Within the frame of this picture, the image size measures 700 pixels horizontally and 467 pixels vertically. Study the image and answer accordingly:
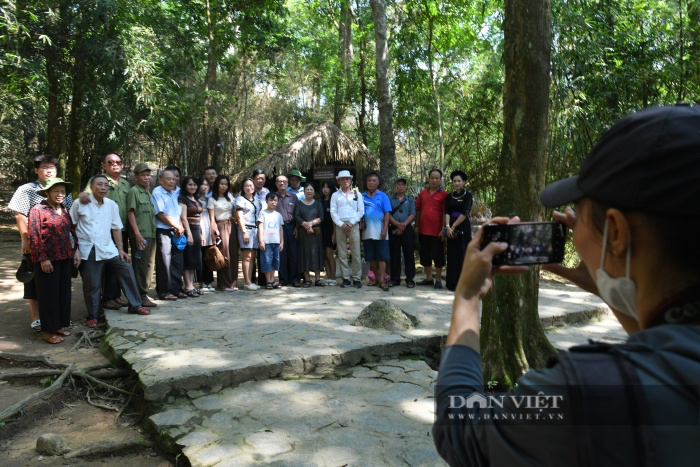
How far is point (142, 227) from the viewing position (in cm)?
669

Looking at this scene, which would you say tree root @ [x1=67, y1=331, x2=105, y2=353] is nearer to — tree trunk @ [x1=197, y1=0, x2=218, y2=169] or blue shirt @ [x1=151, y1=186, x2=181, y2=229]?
blue shirt @ [x1=151, y1=186, x2=181, y2=229]

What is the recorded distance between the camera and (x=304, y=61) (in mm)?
20891

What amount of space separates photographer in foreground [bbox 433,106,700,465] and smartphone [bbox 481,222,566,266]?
22 cm

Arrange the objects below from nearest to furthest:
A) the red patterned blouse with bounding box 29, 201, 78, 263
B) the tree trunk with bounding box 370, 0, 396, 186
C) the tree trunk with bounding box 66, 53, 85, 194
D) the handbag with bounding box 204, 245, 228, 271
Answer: the red patterned blouse with bounding box 29, 201, 78, 263, the handbag with bounding box 204, 245, 228, 271, the tree trunk with bounding box 370, 0, 396, 186, the tree trunk with bounding box 66, 53, 85, 194

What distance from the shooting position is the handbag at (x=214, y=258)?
7457 millimetres

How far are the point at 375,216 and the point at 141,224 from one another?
11.2 ft

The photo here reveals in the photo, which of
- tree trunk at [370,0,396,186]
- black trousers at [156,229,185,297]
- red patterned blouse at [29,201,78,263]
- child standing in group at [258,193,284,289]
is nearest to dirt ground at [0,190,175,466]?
red patterned blouse at [29,201,78,263]

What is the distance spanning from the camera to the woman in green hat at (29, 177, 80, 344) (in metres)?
5.29

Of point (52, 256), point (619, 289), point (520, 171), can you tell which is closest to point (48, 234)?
point (52, 256)

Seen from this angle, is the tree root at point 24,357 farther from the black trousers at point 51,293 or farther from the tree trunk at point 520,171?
the tree trunk at point 520,171

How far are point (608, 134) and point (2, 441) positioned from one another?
425 centimetres

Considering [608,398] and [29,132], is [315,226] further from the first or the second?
[29,132]

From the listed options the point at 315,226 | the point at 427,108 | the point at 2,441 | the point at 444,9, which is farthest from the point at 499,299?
the point at 427,108

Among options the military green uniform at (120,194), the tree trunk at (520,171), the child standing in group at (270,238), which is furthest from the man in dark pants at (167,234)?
the tree trunk at (520,171)
